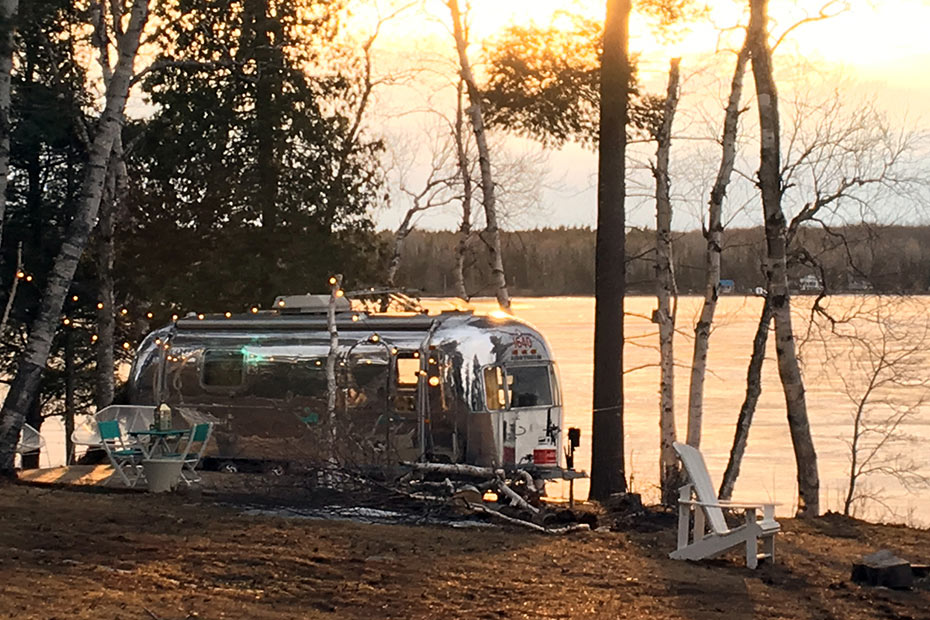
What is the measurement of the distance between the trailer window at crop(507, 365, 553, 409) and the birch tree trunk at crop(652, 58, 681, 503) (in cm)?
631

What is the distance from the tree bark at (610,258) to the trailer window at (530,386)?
48.7 inches

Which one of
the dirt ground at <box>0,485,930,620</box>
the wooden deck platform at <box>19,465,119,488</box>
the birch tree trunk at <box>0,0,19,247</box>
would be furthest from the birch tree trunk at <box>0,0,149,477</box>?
the dirt ground at <box>0,485,930,620</box>

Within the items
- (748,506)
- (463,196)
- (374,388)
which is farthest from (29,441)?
(463,196)

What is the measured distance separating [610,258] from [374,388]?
3.27m

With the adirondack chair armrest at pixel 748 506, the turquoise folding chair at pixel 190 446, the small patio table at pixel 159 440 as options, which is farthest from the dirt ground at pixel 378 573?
the small patio table at pixel 159 440

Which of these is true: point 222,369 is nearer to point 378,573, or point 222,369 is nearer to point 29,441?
point 29,441

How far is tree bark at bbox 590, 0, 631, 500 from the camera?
14.9 meters

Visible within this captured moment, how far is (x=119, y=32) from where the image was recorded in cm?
2045

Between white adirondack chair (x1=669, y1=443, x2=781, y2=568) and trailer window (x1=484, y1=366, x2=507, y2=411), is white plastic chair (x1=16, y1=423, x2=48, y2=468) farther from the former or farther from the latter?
white adirondack chair (x1=669, y1=443, x2=781, y2=568)

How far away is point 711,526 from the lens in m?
9.91

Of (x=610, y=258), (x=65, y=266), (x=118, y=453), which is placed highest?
(x=610, y=258)

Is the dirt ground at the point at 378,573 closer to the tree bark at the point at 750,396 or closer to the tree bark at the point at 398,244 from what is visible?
the tree bark at the point at 750,396

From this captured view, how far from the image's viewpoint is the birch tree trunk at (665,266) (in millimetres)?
22875

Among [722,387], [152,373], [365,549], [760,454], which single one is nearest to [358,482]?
[365,549]
